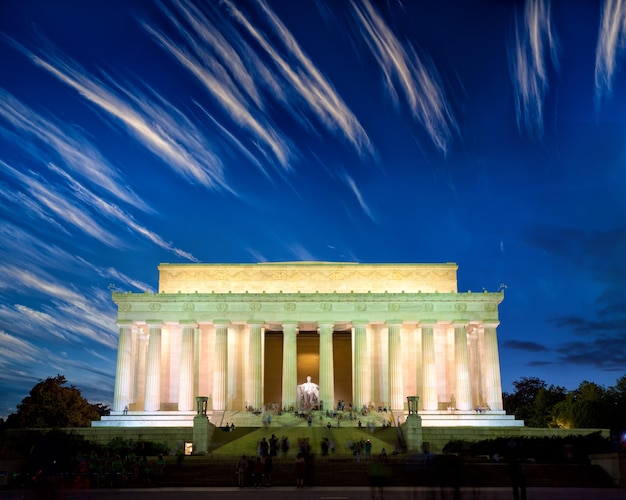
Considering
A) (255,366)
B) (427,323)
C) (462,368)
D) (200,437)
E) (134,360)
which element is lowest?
(200,437)

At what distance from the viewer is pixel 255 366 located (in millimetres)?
65812

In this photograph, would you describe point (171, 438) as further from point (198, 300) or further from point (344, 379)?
point (344, 379)

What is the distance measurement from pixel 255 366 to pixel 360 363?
9.61 metres

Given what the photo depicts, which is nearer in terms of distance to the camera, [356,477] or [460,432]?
[356,477]

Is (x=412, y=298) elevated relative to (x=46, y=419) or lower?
elevated

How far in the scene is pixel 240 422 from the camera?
202 ft

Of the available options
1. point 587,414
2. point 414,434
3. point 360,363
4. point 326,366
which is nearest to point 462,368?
point 360,363

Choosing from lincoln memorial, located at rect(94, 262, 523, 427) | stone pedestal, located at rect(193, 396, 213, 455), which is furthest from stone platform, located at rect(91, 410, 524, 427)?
stone pedestal, located at rect(193, 396, 213, 455)

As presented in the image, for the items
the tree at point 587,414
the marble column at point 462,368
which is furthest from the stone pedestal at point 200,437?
the tree at point 587,414

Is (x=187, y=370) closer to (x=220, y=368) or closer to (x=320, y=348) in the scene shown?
(x=220, y=368)

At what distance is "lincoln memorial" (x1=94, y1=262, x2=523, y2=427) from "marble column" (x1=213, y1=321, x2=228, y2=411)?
3.6 inches

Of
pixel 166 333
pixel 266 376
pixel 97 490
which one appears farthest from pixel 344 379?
pixel 97 490

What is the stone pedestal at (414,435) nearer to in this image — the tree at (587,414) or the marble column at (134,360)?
the tree at (587,414)

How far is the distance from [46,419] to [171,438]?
27.2m
